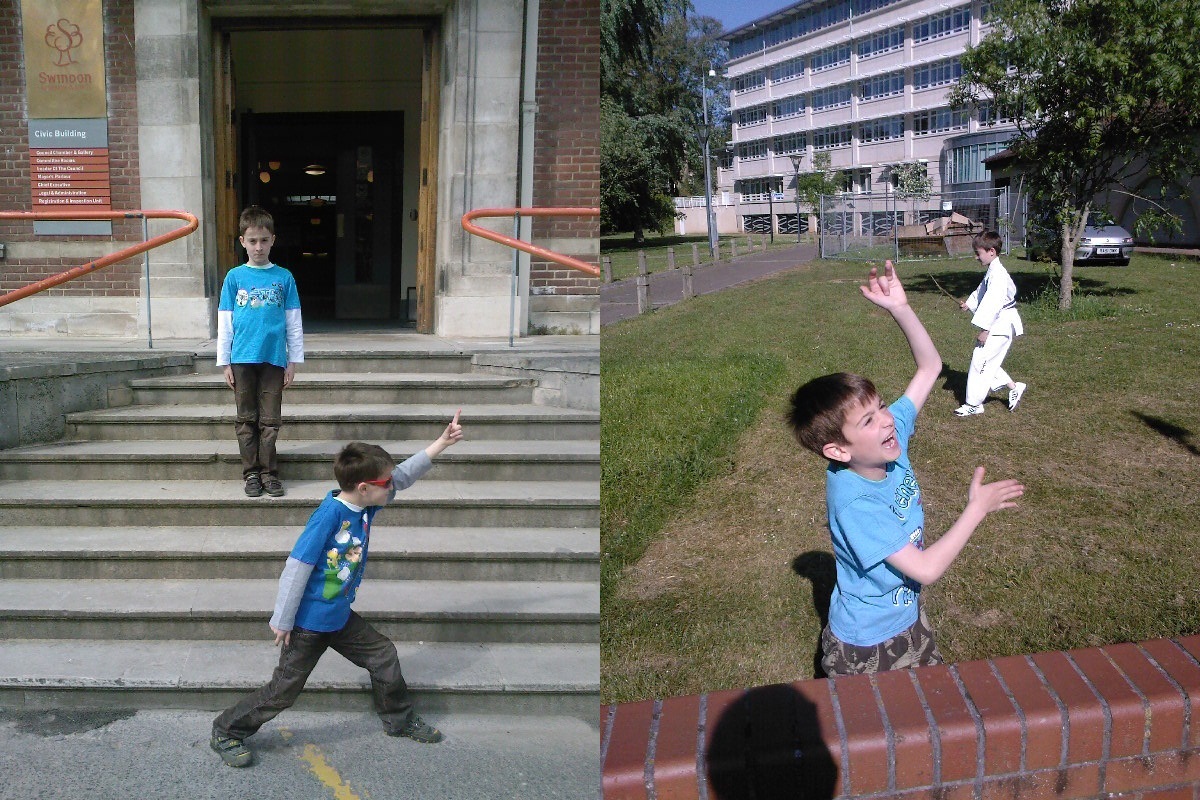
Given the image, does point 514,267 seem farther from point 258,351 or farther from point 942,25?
point 942,25

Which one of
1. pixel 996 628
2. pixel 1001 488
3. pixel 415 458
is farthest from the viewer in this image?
pixel 415 458

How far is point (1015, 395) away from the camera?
671 centimetres

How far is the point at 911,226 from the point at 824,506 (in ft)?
63.0

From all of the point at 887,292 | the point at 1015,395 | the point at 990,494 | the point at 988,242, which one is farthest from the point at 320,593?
the point at 988,242

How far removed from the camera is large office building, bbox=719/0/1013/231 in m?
5.33

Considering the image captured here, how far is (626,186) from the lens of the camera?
47.6ft

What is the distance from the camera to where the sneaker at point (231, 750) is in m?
3.57

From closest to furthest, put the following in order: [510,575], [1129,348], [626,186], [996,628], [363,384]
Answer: [996,628], [510,575], [363,384], [1129,348], [626,186]

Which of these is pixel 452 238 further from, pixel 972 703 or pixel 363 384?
pixel 972 703

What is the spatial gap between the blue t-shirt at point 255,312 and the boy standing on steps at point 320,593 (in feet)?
5.85

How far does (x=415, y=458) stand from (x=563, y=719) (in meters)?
1.14

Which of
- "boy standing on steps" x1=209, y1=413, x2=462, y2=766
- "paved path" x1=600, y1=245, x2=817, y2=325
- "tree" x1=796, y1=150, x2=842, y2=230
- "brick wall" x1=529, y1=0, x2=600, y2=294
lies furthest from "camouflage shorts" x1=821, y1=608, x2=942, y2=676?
"tree" x1=796, y1=150, x2=842, y2=230

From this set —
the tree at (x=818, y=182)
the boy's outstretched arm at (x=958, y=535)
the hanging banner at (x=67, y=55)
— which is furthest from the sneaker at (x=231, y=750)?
the tree at (x=818, y=182)

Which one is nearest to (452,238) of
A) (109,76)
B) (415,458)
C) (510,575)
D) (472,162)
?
(472,162)
